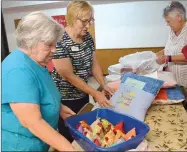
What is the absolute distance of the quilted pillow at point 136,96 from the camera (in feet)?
4.72

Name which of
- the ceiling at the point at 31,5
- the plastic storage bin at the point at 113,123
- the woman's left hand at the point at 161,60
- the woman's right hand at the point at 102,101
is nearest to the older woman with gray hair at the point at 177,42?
the woman's left hand at the point at 161,60

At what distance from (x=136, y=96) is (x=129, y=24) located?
9.99 feet

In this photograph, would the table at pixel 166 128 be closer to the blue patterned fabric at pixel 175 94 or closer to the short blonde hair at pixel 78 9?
the blue patterned fabric at pixel 175 94

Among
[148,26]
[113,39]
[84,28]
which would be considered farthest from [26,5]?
[84,28]

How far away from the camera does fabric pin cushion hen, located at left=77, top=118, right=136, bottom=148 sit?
1.09 metres

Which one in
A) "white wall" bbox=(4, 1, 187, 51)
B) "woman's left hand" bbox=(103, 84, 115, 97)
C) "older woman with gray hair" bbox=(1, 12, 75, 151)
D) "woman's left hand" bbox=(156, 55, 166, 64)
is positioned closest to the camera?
"older woman with gray hair" bbox=(1, 12, 75, 151)

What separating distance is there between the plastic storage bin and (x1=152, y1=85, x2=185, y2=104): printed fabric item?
1.42 ft

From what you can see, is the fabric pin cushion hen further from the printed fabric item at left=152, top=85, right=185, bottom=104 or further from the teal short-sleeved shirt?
the printed fabric item at left=152, top=85, right=185, bottom=104

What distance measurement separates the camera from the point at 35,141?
3.51 feet

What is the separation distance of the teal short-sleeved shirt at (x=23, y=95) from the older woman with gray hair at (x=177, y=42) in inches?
55.7

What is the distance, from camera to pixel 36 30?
1.00m

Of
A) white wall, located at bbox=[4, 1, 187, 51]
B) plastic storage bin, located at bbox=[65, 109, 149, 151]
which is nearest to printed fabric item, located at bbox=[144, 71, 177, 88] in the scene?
plastic storage bin, located at bbox=[65, 109, 149, 151]

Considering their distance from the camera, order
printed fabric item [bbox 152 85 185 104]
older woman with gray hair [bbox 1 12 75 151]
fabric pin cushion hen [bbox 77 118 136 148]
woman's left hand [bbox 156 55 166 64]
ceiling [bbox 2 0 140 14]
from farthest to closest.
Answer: ceiling [bbox 2 0 140 14], woman's left hand [bbox 156 55 166 64], printed fabric item [bbox 152 85 185 104], fabric pin cushion hen [bbox 77 118 136 148], older woman with gray hair [bbox 1 12 75 151]

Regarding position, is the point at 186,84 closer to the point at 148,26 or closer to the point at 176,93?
the point at 176,93
